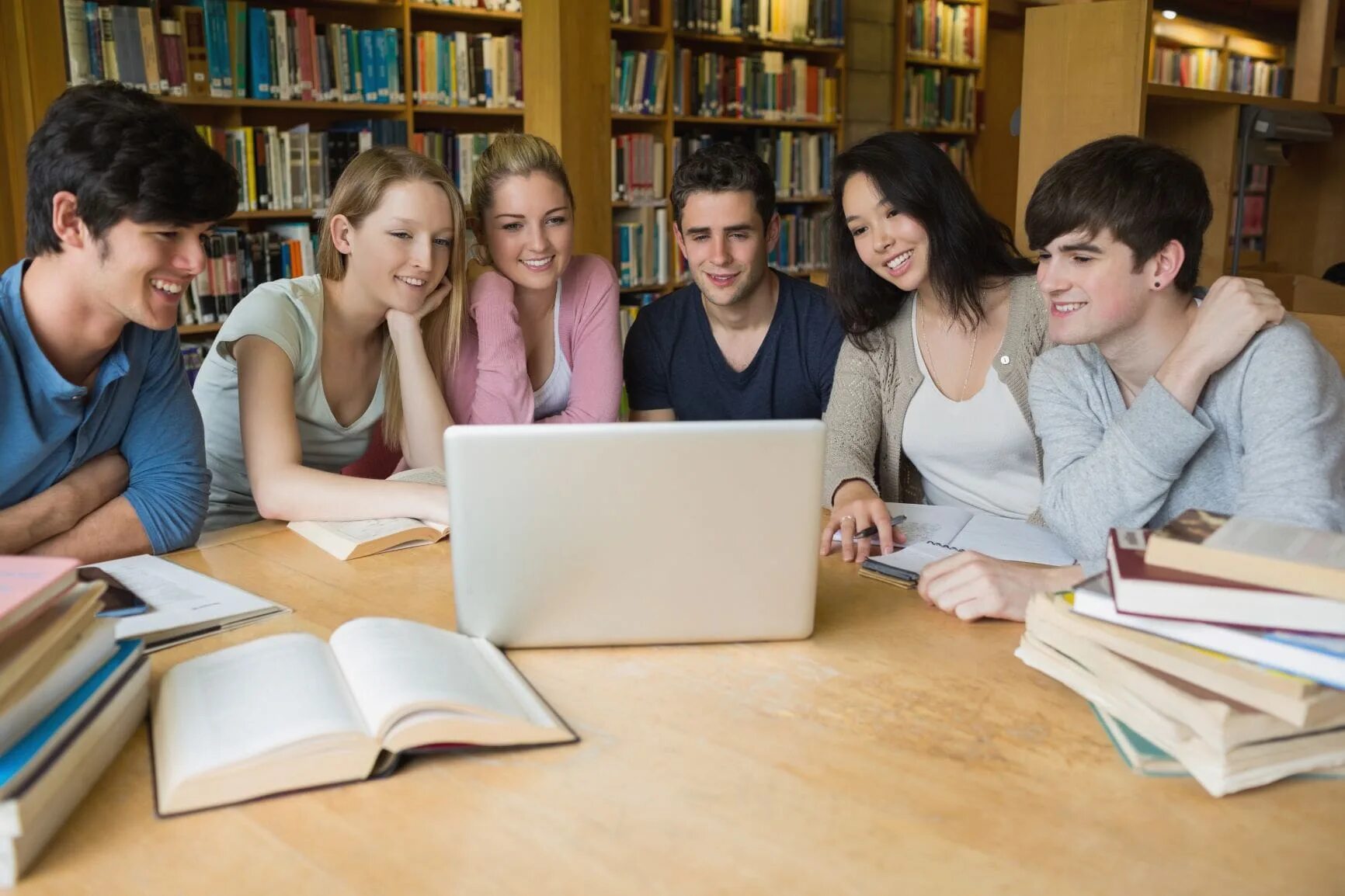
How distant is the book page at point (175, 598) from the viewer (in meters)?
1.14

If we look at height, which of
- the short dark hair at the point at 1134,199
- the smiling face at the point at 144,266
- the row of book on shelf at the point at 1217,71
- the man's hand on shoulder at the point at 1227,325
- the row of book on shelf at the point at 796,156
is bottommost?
the man's hand on shoulder at the point at 1227,325

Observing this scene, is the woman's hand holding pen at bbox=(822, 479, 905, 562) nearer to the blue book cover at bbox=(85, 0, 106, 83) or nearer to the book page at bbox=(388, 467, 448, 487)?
the book page at bbox=(388, 467, 448, 487)

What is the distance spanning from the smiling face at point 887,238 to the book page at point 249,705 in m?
1.27

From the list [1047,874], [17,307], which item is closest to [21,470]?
[17,307]

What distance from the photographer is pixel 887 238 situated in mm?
1953

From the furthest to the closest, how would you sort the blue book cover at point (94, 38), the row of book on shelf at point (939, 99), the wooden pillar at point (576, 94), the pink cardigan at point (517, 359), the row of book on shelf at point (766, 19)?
the row of book on shelf at point (939, 99)
the row of book on shelf at point (766, 19)
the wooden pillar at point (576, 94)
the blue book cover at point (94, 38)
the pink cardigan at point (517, 359)

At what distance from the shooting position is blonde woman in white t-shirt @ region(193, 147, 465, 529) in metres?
1.93

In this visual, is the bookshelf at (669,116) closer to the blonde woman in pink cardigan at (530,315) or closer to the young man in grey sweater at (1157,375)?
the blonde woman in pink cardigan at (530,315)

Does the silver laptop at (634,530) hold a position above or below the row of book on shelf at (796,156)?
below

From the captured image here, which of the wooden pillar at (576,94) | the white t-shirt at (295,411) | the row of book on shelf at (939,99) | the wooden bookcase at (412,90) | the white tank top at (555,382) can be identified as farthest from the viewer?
the row of book on shelf at (939,99)

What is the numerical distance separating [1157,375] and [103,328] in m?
1.38

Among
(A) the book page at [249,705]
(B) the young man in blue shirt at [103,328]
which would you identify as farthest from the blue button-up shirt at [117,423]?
(A) the book page at [249,705]

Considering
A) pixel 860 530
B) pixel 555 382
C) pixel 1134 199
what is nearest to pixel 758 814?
pixel 860 530

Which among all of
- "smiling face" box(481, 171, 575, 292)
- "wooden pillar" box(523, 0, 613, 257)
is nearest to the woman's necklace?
"smiling face" box(481, 171, 575, 292)
